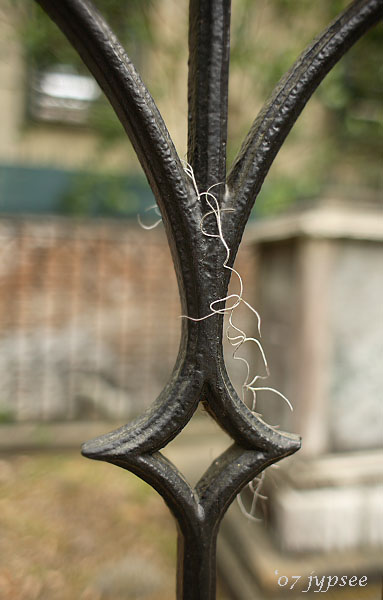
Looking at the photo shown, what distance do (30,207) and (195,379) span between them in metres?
4.14

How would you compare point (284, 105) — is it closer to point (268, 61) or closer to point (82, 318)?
point (82, 318)

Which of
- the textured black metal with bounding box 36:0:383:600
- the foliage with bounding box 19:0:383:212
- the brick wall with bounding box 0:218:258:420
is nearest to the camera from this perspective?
the textured black metal with bounding box 36:0:383:600

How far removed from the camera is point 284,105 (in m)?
0.57

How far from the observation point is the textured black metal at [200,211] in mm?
534

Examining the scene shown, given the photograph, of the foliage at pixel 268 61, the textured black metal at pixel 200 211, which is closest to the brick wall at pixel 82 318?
the foliage at pixel 268 61

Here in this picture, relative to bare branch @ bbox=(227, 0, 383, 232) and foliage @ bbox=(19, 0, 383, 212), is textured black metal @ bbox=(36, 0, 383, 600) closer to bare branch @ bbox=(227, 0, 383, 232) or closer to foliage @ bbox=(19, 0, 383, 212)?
bare branch @ bbox=(227, 0, 383, 232)

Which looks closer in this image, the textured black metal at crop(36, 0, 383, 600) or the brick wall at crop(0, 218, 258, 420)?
the textured black metal at crop(36, 0, 383, 600)

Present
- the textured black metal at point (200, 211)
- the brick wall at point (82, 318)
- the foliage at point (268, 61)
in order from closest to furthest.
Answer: the textured black metal at point (200, 211) → the brick wall at point (82, 318) → the foliage at point (268, 61)

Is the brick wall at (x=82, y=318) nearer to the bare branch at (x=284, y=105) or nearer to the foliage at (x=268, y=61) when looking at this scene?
the foliage at (x=268, y=61)

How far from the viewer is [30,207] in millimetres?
4293

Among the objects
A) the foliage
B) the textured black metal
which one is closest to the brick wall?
the foliage

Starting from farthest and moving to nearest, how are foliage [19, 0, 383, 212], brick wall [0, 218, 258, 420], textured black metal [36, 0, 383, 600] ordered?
foliage [19, 0, 383, 212] → brick wall [0, 218, 258, 420] → textured black metal [36, 0, 383, 600]

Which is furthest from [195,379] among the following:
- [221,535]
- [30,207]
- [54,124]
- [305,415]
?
[54,124]

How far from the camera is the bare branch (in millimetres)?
564
